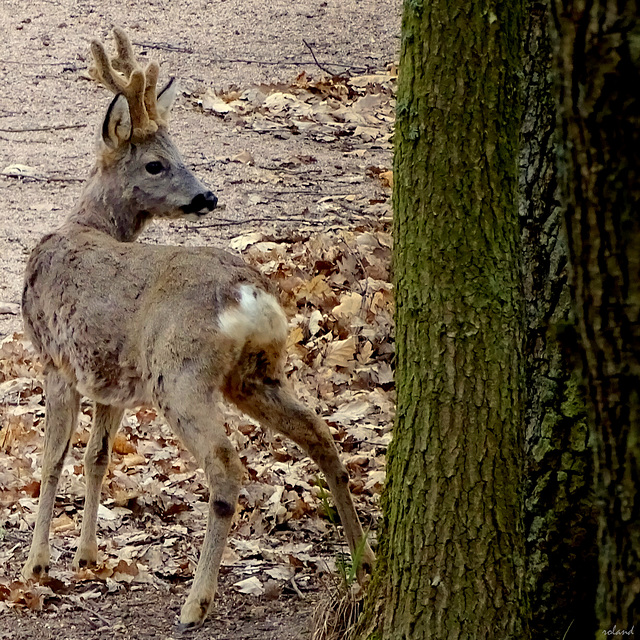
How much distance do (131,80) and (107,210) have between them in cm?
78

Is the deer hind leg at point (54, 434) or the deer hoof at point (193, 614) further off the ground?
the deer hind leg at point (54, 434)

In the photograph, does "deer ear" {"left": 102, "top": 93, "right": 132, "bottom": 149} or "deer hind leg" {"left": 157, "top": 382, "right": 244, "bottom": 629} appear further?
"deer ear" {"left": 102, "top": 93, "right": 132, "bottom": 149}

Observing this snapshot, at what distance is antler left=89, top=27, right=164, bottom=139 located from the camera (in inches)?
232

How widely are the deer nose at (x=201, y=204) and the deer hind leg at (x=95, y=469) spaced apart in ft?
4.61

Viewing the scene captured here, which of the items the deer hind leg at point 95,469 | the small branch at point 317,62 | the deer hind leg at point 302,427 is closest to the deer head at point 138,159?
the deer hind leg at point 95,469

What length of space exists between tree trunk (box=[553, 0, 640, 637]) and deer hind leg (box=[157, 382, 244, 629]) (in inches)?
105

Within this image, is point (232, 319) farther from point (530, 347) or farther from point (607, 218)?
point (607, 218)

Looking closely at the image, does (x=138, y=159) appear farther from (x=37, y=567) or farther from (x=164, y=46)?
(x=164, y=46)

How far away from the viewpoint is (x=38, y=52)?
46.5 feet

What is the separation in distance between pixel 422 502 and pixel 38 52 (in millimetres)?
12534

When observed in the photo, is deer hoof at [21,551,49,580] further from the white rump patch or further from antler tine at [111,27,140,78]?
antler tine at [111,27,140,78]

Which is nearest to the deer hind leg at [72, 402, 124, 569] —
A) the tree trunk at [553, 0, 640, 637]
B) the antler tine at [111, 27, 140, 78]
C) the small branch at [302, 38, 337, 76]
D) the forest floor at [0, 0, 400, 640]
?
the forest floor at [0, 0, 400, 640]

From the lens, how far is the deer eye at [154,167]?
240 inches

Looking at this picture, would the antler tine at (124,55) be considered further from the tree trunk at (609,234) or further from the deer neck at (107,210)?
the tree trunk at (609,234)
